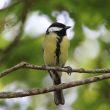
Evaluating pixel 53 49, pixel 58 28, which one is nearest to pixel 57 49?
pixel 53 49

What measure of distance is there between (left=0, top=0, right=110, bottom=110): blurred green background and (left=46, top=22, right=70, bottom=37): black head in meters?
0.08

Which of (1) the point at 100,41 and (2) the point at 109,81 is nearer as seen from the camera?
(2) the point at 109,81

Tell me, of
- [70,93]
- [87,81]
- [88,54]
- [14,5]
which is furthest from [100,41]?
[87,81]

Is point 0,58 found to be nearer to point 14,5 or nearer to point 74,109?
point 14,5

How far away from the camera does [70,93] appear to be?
645 cm

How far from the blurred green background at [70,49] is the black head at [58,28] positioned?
77 mm

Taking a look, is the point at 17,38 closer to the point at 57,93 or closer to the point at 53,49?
the point at 53,49

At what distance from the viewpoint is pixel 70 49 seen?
219 inches

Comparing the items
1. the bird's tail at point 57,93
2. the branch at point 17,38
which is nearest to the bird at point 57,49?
the bird's tail at point 57,93

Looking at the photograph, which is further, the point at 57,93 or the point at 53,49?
the point at 57,93

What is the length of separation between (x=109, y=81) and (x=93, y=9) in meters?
1.02

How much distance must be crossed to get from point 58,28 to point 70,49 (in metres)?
0.86

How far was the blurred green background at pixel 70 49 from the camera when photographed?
4.66 m

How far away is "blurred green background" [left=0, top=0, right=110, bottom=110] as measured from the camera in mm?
4656
